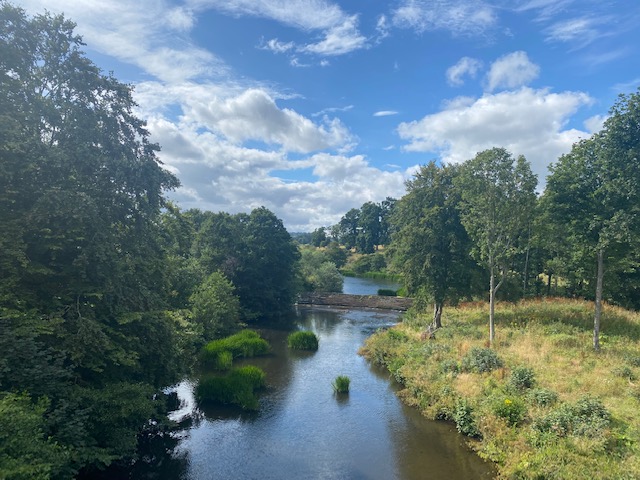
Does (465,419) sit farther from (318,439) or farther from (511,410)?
(318,439)

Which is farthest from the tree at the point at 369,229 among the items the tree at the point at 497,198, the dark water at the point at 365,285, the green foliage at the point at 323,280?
the tree at the point at 497,198

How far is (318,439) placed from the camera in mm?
18641

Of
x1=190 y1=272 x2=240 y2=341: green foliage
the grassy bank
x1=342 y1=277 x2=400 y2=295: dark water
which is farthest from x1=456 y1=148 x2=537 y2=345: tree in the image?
x1=342 y1=277 x2=400 y2=295: dark water

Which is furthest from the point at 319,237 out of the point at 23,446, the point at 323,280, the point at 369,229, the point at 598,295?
the point at 23,446

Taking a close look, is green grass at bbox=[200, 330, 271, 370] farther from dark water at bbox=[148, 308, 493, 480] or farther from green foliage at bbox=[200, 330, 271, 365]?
dark water at bbox=[148, 308, 493, 480]

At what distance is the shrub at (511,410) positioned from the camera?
1684cm

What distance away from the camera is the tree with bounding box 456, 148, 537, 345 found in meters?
25.7

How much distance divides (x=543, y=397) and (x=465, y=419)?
11.4ft

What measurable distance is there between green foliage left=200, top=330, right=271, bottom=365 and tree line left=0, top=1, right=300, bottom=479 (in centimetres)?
891

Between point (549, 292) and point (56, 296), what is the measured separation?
44293mm

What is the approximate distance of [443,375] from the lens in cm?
2289

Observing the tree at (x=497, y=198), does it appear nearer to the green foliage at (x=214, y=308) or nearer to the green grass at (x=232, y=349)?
the green grass at (x=232, y=349)

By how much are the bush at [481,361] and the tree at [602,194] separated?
6.14m

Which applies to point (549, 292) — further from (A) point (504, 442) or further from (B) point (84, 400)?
(B) point (84, 400)
